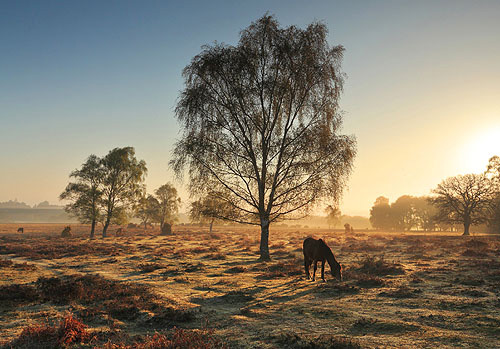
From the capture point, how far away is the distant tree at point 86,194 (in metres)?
44.0

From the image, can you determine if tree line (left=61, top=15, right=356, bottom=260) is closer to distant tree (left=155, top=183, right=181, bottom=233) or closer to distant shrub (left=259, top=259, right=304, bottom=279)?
distant shrub (left=259, top=259, right=304, bottom=279)

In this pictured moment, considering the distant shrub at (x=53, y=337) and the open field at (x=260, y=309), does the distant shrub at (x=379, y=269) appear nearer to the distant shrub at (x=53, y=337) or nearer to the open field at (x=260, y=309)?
the open field at (x=260, y=309)

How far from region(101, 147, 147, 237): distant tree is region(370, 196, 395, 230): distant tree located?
300 feet

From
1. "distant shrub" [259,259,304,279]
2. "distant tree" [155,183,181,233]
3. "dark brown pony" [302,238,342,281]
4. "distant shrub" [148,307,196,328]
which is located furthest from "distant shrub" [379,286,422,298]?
"distant tree" [155,183,181,233]

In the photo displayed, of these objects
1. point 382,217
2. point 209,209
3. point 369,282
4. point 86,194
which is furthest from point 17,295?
point 382,217

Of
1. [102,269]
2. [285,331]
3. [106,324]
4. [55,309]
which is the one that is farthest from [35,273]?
[285,331]

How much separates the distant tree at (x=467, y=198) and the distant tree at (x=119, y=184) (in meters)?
57.0

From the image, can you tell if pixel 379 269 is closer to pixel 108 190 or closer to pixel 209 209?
pixel 209 209

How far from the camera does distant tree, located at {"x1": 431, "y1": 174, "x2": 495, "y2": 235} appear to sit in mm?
51844

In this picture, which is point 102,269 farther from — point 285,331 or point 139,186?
point 139,186

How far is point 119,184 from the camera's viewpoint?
46.6 metres

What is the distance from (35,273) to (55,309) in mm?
8791

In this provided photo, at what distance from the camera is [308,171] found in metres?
19.6

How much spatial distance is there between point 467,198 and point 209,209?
55751mm
